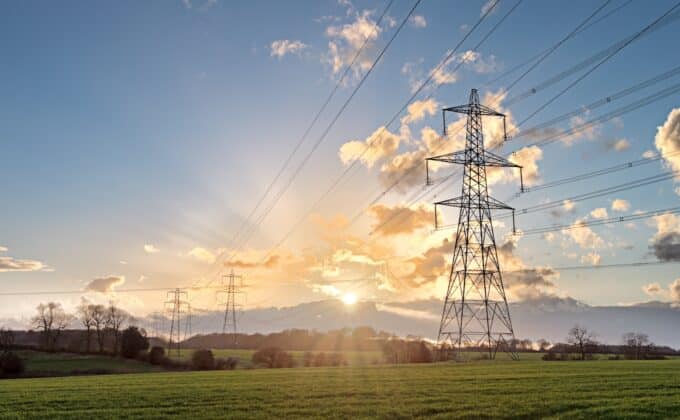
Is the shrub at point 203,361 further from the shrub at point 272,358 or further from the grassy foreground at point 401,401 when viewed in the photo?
the grassy foreground at point 401,401

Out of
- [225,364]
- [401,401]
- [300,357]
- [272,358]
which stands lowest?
[225,364]

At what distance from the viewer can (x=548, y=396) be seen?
1009 inches

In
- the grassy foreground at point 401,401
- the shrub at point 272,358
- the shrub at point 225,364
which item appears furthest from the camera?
the shrub at point 272,358

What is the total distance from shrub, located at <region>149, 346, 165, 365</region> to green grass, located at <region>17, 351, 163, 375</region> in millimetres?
2212

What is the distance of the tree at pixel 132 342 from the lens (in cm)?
12169

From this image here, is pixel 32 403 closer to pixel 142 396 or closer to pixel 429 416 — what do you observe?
pixel 142 396

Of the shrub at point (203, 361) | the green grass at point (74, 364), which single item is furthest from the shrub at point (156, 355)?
the shrub at point (203, 361)

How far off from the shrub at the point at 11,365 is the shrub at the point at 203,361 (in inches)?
1073

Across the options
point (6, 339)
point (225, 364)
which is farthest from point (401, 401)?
point (6, 339)

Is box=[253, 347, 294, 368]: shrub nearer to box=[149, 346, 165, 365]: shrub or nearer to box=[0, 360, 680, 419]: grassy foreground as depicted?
box=[149, 346, 165, 365]: shrub

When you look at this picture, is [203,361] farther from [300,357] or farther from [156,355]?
[300,357]

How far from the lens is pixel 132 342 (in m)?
123

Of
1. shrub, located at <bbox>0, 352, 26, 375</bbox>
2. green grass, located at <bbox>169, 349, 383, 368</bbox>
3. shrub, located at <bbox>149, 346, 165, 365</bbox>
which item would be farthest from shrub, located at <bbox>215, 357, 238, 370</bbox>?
shrub, located at <bbox>0, 352, 26, 375</bbox>

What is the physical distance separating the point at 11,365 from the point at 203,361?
29.8m
